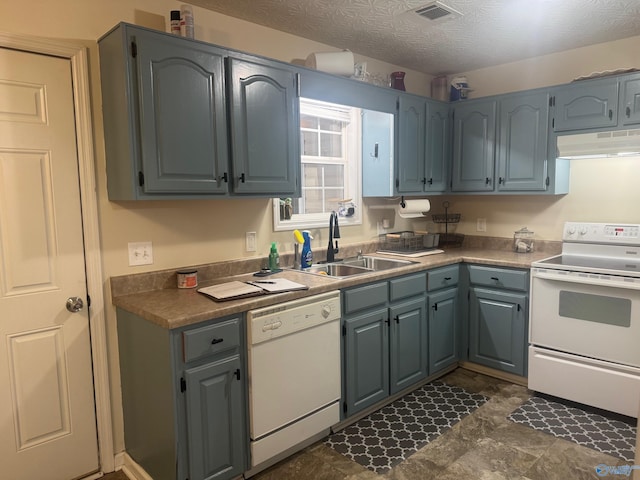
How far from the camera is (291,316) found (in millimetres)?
2277

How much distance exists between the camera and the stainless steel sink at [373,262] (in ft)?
10.7

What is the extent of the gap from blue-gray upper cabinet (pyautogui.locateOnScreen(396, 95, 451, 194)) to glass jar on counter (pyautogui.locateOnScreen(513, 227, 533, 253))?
0.72 metres

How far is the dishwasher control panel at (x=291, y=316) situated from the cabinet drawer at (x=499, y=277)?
4.51 feet

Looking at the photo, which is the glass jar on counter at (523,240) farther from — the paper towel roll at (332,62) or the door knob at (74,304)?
the door knob at (74,304)

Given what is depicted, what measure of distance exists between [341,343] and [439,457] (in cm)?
79

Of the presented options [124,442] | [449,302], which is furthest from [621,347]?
[124,442]

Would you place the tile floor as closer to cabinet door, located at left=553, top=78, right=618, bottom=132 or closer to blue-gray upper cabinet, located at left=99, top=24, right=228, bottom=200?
blue-gray upper cabinet, located at left=99, top=24, right=228, bottom=200

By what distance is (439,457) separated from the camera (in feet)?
7.86

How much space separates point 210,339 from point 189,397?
26 centimetres

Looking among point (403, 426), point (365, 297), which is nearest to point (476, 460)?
point (403, 426)

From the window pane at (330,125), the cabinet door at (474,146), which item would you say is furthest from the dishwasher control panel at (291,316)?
the cabinet door at (474,146)

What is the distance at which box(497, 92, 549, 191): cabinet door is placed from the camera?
3.37 metres

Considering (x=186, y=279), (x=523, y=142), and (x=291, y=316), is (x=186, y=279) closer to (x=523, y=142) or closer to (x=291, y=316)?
(x=291, y=316)

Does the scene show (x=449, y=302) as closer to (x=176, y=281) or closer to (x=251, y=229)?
(x=251, y=229)
